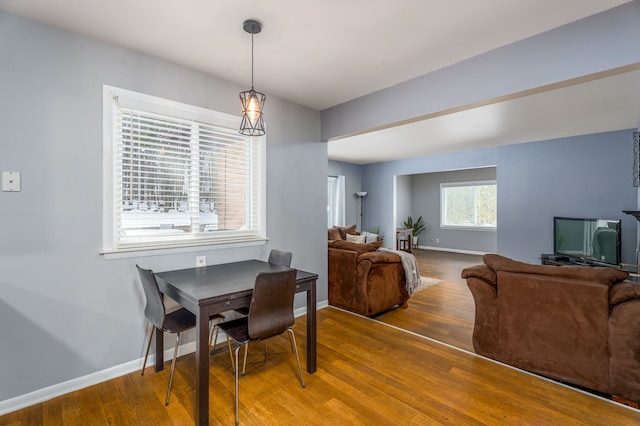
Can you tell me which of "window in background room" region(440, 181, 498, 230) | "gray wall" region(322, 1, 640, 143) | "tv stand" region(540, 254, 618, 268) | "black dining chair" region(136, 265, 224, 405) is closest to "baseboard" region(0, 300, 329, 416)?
"black dining chair" region(136, 265, 224, 405)

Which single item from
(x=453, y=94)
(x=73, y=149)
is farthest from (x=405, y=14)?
(x=73, y=149)

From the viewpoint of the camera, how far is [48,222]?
6.49 ft

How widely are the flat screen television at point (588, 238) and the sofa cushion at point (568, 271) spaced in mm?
3379

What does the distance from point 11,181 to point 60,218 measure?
33 centimetres

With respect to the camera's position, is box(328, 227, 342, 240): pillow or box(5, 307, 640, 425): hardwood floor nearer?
box(5, 307, 640, 425): hardwood floor

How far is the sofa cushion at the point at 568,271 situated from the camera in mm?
1983

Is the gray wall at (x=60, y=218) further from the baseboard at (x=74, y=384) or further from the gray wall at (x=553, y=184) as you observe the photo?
the gray wall at (x=553, y=184)

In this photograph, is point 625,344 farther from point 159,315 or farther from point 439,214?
point 439,214

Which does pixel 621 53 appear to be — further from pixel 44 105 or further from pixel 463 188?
pixel 463 188

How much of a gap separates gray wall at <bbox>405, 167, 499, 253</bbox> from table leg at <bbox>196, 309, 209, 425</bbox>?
8060 mm

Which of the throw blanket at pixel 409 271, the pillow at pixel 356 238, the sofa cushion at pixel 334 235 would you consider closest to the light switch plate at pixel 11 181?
the throw blanket at pixel 409 271

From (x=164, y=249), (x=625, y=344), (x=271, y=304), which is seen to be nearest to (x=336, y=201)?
(x=164, y=249)

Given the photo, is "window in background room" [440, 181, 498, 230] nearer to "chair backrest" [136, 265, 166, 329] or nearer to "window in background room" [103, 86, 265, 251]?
"window in background room" [103, 86, 265, 251]

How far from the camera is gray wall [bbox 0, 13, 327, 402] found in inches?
73.4
